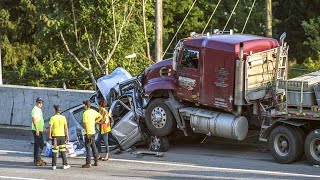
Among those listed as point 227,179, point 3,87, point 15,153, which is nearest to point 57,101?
point 3,87

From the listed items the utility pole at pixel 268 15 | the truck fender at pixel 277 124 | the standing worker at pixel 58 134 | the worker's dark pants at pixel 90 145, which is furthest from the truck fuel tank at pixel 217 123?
the utility pole at pixel 268 15

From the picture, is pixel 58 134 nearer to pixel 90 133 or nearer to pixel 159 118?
pixel 90 133

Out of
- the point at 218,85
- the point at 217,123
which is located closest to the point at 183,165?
the point at 217,123

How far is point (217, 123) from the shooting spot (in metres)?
16.9

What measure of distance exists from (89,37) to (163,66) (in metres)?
9.80

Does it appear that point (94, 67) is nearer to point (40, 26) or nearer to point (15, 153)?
point (40, 26)

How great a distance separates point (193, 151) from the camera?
59.7ft

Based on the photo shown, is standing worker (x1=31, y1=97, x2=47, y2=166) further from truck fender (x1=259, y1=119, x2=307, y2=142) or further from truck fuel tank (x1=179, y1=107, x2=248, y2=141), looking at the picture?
truck fender (x1=259, y1=119, x2=307, y2=142)

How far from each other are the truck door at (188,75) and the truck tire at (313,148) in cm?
309

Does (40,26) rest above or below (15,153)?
above

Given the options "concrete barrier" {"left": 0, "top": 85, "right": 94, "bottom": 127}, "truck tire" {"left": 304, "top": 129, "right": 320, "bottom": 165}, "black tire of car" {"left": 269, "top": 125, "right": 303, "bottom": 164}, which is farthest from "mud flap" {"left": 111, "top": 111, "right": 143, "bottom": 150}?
"truck tire" {"left": 304, "top": 129, "right": 320, "bottom": 165}

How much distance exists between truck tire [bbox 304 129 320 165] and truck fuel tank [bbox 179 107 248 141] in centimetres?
177

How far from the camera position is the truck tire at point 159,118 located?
17875 millimetres

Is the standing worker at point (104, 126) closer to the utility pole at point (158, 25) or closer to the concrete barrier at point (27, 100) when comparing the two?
the concrete barrier at point (27, 100)
